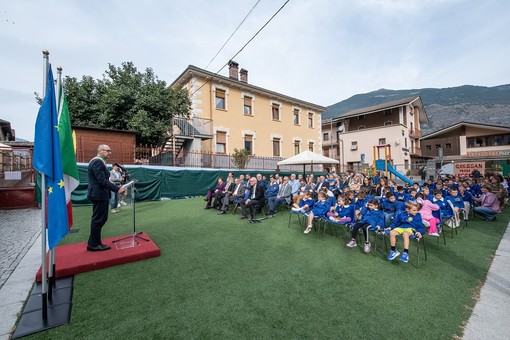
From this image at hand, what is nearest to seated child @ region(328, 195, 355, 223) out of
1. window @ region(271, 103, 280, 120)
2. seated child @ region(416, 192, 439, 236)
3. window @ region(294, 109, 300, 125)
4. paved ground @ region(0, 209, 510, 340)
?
seated child @ region(416, 192, 439, 236)

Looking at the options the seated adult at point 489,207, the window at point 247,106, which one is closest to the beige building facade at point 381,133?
the window at point 247,106

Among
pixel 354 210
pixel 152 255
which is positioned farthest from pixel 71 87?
pixel 354 210

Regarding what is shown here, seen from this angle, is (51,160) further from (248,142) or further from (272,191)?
(248,142)

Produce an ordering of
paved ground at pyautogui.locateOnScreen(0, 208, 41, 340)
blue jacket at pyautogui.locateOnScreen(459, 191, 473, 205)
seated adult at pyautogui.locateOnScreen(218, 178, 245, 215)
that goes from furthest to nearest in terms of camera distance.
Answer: seated adult at pyautogui.locateOnScreen(218, 178, 245, 215)
blue jacket at pyautogui.locateOnScreen(459, 191, 473, 205)
paved ground at pyautogui.locateOnScreen(0, 208, 41, 340)

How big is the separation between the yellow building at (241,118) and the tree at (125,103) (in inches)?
63.3

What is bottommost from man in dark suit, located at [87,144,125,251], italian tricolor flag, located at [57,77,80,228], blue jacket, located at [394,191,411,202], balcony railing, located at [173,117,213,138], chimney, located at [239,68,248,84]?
blue jacket, located at [394,191,411,202]

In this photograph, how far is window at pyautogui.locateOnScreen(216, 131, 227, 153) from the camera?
18844 mm

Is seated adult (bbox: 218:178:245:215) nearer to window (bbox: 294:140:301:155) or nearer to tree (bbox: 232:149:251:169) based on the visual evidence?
tree (bbox: 232:149:251:169)

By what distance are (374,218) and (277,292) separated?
290 centimetres

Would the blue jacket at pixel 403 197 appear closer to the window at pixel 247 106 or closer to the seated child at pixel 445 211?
the seated child at pixel 445 211

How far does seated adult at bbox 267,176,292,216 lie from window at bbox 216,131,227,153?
428 inches

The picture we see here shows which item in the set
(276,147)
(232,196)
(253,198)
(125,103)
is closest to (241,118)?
(276,147)

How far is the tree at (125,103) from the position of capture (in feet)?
46.4

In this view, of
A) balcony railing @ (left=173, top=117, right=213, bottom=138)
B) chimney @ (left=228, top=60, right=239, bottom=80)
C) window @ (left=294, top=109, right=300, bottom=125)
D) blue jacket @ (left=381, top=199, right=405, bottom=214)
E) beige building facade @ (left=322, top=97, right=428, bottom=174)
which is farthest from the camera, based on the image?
beige building facade @ (left=322, top=97, right=428, bottom=174)
